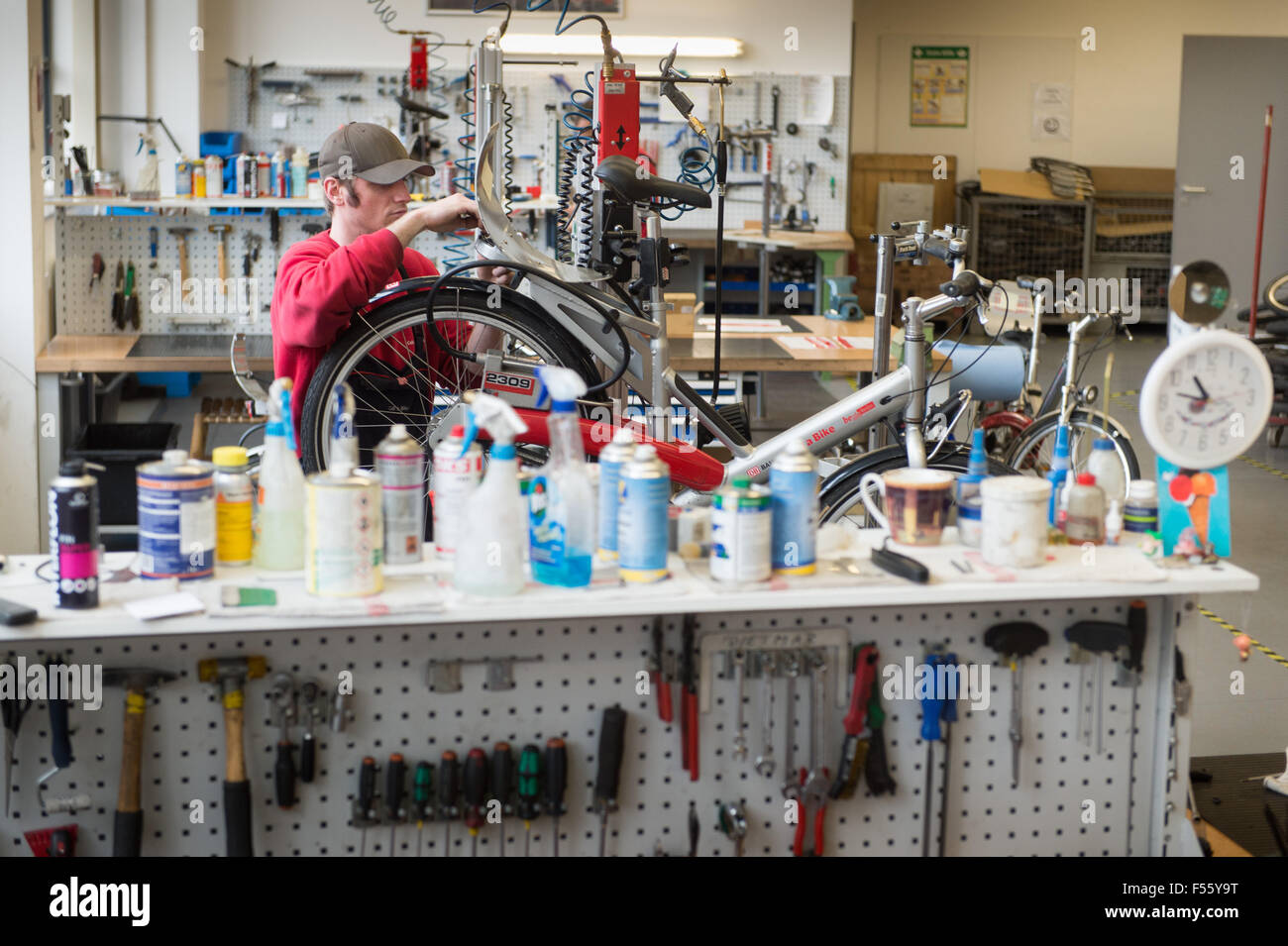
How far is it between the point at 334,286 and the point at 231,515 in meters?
0.88

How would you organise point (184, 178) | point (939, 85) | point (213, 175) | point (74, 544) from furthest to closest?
point (939, 85) → point (184, 178) → point (213, 175) → point (74, 544)

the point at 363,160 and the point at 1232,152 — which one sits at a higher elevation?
the point at 1232,152

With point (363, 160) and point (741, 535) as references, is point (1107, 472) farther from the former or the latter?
point (363, 160)

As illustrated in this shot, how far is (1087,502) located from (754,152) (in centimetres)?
703

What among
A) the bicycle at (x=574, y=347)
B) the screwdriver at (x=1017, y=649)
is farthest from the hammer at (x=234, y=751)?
the screwdriver at (x=1017, y=649)

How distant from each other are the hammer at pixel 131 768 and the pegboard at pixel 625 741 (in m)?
0.04

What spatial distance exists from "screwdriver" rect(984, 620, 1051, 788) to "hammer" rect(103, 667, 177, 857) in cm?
121

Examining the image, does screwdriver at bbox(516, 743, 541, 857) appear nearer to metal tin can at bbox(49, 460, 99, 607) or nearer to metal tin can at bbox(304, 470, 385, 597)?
metal tin can at bbox(304, 470, 385, 597)

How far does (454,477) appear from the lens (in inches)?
74.9

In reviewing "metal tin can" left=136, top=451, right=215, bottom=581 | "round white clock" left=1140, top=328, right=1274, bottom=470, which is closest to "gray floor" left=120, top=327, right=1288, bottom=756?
"round white clock" left=1140, top=328, right=1274, bottom=470

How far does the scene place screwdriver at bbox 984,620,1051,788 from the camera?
79.4 inches

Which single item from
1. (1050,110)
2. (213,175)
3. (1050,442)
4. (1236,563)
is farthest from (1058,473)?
(1050,110)
